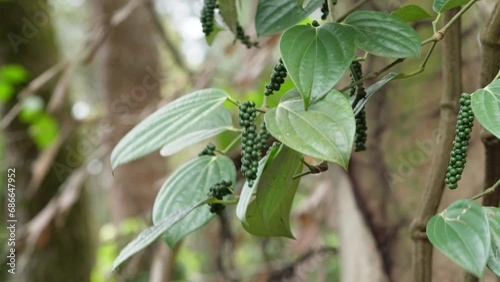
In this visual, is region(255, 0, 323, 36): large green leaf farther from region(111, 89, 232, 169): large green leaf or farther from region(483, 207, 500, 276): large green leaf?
region(483, 207, 500, 276): large green leaf

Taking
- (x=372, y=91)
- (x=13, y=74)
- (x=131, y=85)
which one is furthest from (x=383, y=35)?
(x=131, y=85)

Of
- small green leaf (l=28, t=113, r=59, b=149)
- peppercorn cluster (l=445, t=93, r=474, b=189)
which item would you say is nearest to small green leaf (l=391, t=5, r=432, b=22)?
peppercorn cluster (l=445, t=93, r=474, b=189)

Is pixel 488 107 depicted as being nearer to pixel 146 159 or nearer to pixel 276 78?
pixel 276 78

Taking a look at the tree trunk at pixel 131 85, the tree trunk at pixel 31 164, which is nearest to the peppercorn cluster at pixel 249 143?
the tree trunk at pixel 31 164

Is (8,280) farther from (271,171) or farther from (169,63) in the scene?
(169,63)

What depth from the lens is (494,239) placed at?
405 millimetres

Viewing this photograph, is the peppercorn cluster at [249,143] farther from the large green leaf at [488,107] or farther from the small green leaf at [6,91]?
the small green leaf at [6,91]

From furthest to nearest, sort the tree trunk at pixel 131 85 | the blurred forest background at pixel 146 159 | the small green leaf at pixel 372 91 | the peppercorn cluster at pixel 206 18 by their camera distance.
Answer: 1. the tree trunk at pixel 131 85
2. the blurred forest background at pixel 146 159
3. the peppercorn cluster at pixel 206 18
4. the small green leaf at pixel 372 91

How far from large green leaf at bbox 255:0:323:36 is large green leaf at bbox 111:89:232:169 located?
8cm

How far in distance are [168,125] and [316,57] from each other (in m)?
0.12

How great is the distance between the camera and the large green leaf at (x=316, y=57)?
39cm

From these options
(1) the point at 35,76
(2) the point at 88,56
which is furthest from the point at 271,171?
(1) the point at 35,76

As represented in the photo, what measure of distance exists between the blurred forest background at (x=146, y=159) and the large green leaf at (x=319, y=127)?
0.25m

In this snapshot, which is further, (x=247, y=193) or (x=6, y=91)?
(x=6, y=91)
